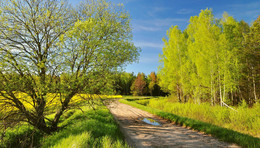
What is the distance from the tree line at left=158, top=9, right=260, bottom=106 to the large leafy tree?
1202cm

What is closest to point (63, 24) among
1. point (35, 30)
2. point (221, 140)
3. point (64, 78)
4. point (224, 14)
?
point (35, 30)

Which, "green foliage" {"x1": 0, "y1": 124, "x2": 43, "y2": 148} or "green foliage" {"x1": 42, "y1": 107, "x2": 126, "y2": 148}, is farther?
"green foliage" {"x1": 0, "y1": 124, "x2": 43, "y2": 148}

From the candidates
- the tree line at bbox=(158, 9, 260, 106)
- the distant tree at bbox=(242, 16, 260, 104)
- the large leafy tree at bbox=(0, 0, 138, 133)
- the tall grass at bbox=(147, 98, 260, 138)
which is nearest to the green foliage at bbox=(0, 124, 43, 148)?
the large leafy tree at bbox=(0, 0, 138, 133)

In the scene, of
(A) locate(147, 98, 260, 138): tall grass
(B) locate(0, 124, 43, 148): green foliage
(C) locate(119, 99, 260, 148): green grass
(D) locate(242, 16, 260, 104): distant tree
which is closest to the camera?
(C) locate(119, 99, 260, 148): green grass

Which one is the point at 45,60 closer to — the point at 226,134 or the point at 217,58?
the point at 226,134

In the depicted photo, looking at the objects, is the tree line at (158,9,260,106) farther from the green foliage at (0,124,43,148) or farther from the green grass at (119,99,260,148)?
the green foliage at (0,124,43,148)

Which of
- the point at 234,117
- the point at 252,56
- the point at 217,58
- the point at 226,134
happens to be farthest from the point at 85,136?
the point at 252,56

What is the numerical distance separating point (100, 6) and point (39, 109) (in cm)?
708

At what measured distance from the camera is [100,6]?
853 cm

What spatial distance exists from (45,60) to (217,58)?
15.8 metres

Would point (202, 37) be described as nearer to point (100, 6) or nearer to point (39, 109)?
point (100, 6)

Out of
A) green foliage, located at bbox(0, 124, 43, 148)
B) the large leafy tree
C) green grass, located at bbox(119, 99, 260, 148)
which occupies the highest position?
the large leafy tree

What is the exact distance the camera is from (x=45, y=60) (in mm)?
6254

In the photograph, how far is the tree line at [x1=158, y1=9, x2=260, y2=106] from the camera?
1397cm
